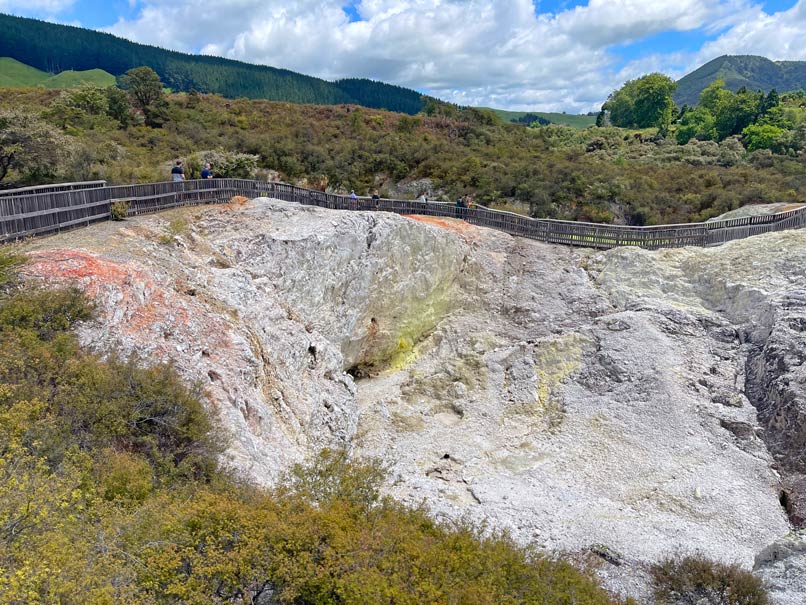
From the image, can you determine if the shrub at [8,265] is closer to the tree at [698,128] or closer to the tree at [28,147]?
the tree at [28,147]

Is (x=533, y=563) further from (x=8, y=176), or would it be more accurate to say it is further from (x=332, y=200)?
(x=8, y=176)

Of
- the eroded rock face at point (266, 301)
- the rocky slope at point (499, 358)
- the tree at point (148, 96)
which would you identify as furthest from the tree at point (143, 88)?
the eroded rock face at point (266, 301)

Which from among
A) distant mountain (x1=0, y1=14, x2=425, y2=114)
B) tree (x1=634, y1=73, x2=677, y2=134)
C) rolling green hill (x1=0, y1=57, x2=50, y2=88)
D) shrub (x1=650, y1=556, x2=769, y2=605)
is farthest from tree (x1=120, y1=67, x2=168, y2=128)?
distant mountain (x1=0, y1=14, x2=425, y2=114)

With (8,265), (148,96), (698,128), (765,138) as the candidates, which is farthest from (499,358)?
(698,128)

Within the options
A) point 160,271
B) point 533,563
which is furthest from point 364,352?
point 533,563

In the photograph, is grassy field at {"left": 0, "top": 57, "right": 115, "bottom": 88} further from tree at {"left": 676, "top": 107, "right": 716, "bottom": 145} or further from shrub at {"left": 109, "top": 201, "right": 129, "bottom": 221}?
shrub at {"left": 109, "top": 201, "right": 129, "bottom": 221}
